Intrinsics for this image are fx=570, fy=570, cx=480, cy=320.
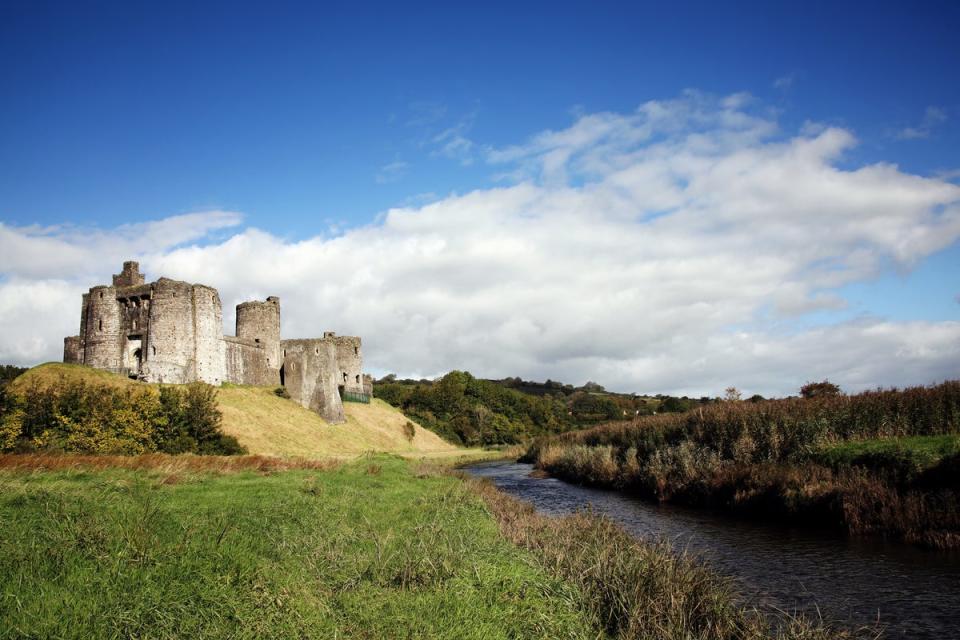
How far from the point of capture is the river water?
9273mm

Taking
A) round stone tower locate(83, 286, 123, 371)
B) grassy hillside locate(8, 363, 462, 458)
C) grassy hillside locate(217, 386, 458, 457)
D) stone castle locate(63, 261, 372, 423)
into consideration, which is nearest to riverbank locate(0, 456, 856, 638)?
grassy hillside locate(8, 363, 462, 458)

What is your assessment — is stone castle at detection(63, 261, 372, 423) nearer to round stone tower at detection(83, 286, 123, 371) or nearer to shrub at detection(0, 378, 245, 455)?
round stone tower at detection(83, 286, 123, 371)

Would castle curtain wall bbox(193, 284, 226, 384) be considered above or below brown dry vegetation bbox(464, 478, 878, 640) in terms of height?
above

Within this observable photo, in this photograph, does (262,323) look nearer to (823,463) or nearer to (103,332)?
(103,332)

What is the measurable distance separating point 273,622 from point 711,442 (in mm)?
22842

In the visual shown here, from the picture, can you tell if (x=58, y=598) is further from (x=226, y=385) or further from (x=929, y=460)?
(x=226, y=385)

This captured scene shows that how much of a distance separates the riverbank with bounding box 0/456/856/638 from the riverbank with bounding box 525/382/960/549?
7.74m

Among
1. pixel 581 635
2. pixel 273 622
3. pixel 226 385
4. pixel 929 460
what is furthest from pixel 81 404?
pixel 929 460

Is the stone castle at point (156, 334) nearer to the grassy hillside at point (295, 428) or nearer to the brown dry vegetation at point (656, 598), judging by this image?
the grassy hillside at point (295, 428)

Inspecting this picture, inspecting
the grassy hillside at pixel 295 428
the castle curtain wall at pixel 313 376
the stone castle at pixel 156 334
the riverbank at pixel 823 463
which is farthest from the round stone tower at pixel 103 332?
the riverbank at pixel 823 463

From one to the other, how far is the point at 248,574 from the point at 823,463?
1860cm

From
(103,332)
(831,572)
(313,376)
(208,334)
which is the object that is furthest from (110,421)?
(831,572)

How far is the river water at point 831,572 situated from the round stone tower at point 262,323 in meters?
40.0

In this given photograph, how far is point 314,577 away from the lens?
824 cm
